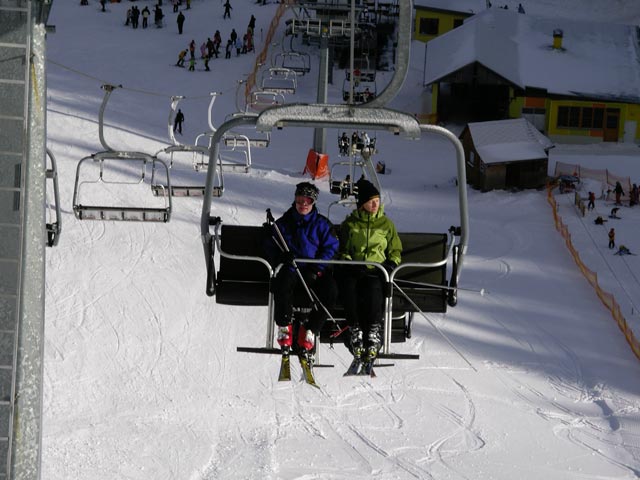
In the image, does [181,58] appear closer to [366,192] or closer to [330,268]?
→ [330,268]

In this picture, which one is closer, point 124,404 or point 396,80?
point 396,80

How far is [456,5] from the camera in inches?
1480

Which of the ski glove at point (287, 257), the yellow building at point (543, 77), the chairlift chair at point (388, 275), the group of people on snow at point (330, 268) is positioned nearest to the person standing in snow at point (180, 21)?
the yellow building at point (543, 77)

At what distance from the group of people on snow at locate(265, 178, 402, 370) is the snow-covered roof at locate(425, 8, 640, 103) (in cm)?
2418

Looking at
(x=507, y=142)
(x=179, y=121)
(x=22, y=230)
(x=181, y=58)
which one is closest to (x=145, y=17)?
(x=181, y=58)

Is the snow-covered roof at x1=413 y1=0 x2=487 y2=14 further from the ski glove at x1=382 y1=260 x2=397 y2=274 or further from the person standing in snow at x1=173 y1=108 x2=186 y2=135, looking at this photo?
the ski glove at x1=382 y1=260 x2=397 y2=274

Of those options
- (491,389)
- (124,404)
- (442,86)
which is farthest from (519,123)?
(124,404)

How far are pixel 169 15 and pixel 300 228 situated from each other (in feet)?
106

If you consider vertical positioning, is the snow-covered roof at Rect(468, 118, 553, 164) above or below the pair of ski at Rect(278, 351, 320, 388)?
above

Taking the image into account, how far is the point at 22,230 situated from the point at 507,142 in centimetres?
2261

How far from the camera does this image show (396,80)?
14.4 feet

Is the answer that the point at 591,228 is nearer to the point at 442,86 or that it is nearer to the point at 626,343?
the point at 626,343

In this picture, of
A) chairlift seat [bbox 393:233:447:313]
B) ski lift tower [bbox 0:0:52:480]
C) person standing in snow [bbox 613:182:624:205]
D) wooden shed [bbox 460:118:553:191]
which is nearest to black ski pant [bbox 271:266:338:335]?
chairlift seat [bbox 393:233:447:313]

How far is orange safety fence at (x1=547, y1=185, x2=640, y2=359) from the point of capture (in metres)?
16.0
